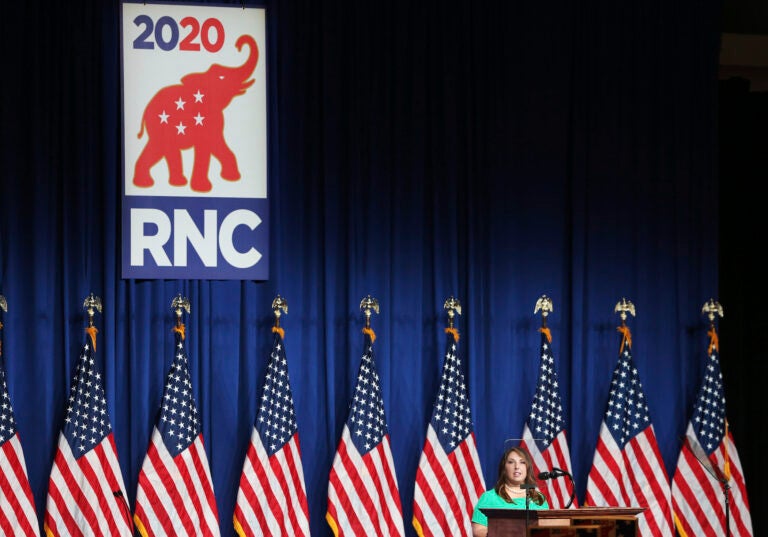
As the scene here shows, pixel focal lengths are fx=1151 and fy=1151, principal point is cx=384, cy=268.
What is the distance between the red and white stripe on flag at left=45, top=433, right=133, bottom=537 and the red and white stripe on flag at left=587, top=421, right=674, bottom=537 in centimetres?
323

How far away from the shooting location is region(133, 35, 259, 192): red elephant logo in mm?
8117

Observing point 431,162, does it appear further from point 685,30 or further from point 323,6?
point 685,30

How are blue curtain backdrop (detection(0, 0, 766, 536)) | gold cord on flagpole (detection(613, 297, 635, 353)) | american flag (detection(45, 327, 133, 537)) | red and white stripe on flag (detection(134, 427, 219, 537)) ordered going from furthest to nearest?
gold cord on flagpole (detection(613, 297, 635, 353))
blue curtain backdrop (detection(0, 0, 766, 536))
red and white stripe on flag (detection(134, 427, 219, 537))
american flag (detection(45, 327, 133, 537))

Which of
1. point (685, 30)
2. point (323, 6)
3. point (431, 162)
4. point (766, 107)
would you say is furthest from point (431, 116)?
point (766, 107)

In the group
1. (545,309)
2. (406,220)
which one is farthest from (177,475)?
(545,309)

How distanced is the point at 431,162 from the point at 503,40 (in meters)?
1.08

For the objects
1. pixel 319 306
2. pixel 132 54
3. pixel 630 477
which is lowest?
pixel 630 477

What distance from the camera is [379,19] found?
8422 mm

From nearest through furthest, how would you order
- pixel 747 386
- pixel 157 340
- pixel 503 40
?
pixel 157 340 < pixel 503 40 < pixel 747 386

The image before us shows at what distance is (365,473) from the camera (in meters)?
7.83

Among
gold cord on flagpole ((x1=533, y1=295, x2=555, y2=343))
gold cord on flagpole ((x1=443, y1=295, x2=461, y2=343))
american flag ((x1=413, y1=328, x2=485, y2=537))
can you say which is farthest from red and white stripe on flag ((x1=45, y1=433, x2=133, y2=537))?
gold cord on flagpole ((x1=533, y1=295, x2=555, y2=343))

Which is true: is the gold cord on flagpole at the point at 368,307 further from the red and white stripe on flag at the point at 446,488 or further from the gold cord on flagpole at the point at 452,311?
the red and white stripe on flag at the point at 446,488

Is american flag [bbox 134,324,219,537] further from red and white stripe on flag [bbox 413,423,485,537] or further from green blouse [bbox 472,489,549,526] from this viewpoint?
green blouse [bbox 472,489,549,526]

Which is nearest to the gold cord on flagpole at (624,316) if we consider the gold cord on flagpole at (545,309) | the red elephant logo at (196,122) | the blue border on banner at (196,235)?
the gold cord on flagpole at (545,309)
